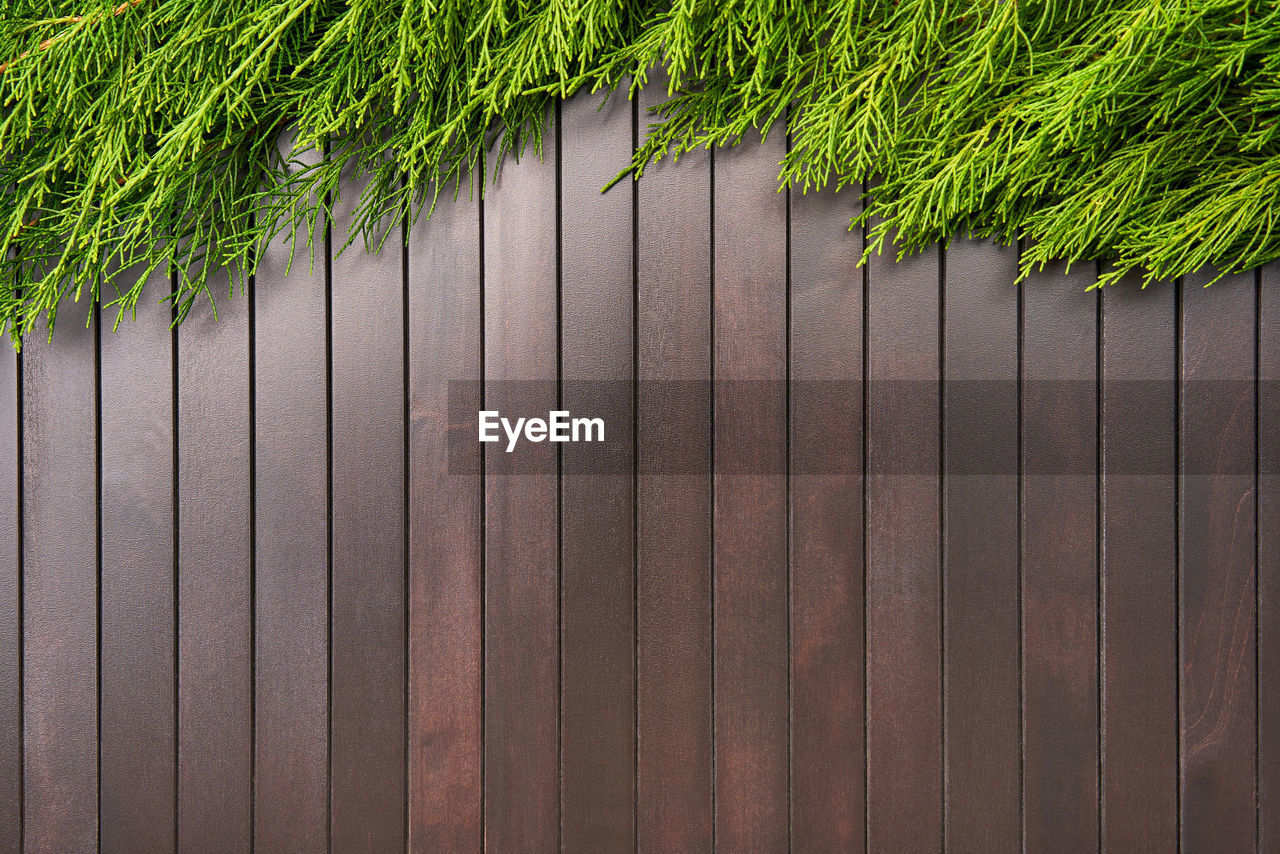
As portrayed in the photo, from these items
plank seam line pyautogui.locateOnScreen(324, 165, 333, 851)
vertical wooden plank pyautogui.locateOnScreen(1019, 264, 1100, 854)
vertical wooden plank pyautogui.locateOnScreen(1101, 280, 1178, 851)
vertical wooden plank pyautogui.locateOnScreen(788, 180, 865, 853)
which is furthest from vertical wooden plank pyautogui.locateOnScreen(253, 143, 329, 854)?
vertical wooden plank pyautogui.locateOnScreen(1101, 280, 1178, 851)

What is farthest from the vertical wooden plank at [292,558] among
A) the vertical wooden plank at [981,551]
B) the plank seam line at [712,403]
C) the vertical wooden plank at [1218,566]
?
the vertical wooden plank at [1218,566]

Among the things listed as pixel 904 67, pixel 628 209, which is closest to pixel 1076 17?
pixel 904 67

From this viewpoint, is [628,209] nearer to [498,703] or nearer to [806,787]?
[498,703]

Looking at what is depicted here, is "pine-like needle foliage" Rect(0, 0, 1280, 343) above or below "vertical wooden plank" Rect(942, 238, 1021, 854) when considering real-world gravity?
above

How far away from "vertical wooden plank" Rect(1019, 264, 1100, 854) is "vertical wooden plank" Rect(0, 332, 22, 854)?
1.58 metres

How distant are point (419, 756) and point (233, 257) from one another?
0.82m

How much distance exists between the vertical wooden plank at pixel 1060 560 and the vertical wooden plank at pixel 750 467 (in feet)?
1.22

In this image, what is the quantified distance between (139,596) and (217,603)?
128mm

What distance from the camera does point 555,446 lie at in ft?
3.45

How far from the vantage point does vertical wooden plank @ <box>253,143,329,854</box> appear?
107 centimetres

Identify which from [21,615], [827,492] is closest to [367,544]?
[21,615]

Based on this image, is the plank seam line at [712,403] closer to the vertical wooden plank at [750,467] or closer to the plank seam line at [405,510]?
the vertical wooden plank at [750,467]

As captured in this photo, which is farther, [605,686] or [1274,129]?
[605,686]

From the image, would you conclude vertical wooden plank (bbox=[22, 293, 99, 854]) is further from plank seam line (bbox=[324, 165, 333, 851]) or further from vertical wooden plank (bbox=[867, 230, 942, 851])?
vertical wooden plank (bbox=[867, 230, 942, 851])
